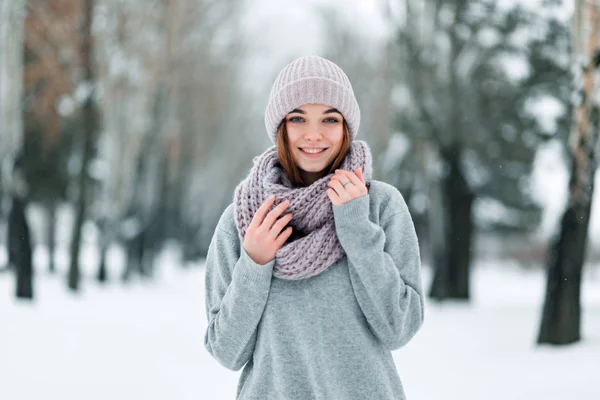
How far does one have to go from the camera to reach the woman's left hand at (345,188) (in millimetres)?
1933

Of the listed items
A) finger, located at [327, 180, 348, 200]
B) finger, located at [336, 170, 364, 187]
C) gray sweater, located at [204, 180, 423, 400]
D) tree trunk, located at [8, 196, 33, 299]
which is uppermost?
finger, located at [336, 170, 364, 187]

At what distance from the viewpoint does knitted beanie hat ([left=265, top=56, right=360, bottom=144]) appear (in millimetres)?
2049

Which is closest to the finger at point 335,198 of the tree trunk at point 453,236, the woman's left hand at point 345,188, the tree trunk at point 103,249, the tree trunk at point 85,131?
the woman's left hand at point 345,188

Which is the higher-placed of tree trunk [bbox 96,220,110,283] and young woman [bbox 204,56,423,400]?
young woman [bbox 204,56,423,400]

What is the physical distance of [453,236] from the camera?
16.2 metres

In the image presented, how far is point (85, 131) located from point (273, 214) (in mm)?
12830

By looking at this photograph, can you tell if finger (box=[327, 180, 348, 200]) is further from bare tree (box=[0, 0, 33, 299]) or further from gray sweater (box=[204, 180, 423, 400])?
bare tree (box=[0, 0, 33, 299])

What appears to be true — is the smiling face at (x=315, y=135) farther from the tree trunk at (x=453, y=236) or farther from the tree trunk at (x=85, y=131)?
the tree trunk at (x=453, y=236)

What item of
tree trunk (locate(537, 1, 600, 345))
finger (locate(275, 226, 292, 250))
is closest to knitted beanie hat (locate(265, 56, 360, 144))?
finger (locate(275, 226, 292, 250))

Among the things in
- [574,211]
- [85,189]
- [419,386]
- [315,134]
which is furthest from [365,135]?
[315,134]

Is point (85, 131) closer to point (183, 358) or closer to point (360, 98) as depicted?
point (183, 358)

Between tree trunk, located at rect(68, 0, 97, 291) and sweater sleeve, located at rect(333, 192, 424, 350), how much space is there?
502 inches

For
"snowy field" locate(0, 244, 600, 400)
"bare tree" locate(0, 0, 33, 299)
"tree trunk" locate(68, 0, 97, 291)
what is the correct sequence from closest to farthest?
"snowy field" locate(0, 244, 600, 400), "bare tree" locate(0, 0, 33, 299), "tree trunk" locate(68, 0, 97, 291)

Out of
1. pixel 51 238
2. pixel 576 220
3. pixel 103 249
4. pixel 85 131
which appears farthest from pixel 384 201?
pixel 51 238
